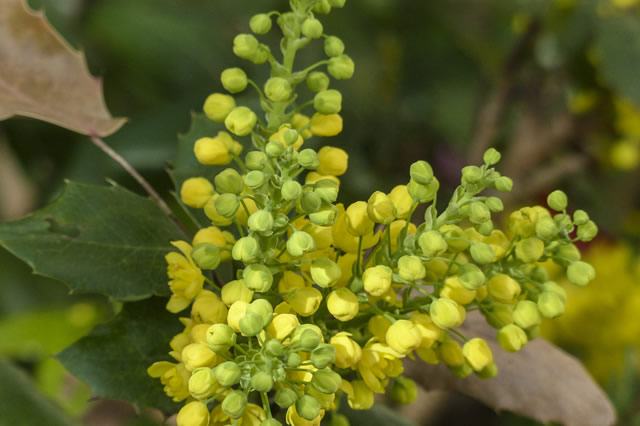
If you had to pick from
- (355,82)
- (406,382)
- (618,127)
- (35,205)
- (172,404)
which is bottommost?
(35,205)

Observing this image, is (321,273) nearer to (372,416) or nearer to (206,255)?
(206,255)

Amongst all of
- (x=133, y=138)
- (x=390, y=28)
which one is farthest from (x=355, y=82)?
(x=133, y=138)

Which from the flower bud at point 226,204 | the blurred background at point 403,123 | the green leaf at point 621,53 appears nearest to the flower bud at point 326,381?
the flower bud at point 226,204

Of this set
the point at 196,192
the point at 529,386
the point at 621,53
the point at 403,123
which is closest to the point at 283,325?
the point at 196,192

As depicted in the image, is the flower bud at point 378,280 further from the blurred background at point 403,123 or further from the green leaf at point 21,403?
the blurred background at point 403,123

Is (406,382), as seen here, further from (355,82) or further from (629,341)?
(355,82)
